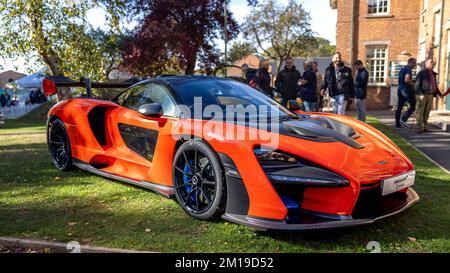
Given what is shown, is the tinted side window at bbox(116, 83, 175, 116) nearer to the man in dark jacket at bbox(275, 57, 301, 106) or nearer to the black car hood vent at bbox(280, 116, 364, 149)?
the black car hood vent at bbox(280, 116, 364, 149)

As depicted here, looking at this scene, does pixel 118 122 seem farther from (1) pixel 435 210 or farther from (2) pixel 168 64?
(2) pixel 168 64

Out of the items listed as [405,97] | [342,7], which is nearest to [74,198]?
[405,97]

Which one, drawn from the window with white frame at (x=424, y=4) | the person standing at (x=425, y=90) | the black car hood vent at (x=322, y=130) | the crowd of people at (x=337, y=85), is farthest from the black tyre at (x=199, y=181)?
the window with white frame at (x=424, y=4)

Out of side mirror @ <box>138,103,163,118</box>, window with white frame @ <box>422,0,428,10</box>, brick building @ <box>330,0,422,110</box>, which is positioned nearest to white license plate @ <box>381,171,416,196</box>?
side mirror @ <box>138,103,163,118</box>

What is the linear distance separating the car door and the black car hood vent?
3.97 feet

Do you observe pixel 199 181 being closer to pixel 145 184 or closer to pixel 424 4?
pixel 145 184

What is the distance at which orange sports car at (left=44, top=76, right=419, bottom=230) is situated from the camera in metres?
2.81

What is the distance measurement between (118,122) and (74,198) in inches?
39.4

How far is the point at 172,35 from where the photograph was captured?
12.8 m

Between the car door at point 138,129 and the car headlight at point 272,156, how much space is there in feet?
3.72

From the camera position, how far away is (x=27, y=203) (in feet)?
13.4

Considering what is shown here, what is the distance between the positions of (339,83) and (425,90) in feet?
7.22

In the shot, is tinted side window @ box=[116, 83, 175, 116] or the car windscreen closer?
the car windscreen

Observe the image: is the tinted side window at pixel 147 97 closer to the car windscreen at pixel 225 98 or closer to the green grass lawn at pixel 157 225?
the car windscreen at pixel 225 98
